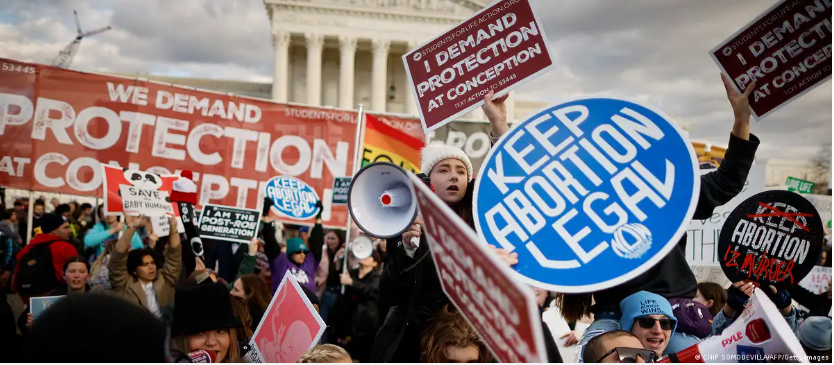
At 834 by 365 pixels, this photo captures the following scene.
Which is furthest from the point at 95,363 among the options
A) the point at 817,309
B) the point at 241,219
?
the point at 241,219

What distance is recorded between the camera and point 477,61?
9.67 feet

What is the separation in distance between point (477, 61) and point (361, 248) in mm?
5723

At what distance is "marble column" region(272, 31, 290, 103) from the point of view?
150 ft

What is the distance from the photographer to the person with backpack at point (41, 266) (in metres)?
5.87

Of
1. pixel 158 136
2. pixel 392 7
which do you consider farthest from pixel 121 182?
pixel 392 7

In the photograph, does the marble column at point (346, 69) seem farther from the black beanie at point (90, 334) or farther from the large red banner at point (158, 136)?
the black beanie at point (90, 334)

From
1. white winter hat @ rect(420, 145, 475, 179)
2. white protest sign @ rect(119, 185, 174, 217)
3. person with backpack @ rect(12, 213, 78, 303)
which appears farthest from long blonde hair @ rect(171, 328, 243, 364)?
white protest sign @ rect(119, 185, 174, 217)

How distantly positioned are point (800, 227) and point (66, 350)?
3.39m

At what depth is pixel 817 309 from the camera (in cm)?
491

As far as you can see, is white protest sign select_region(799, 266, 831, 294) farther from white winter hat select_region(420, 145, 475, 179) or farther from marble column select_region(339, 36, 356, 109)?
marble column select_region(339, 36, 356, 109)

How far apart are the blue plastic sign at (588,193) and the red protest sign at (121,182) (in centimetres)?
573

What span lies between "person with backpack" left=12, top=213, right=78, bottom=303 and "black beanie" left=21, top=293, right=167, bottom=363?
17.3 feet

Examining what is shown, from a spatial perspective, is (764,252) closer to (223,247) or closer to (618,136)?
(618,136)

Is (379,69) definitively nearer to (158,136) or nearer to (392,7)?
(392,7)
